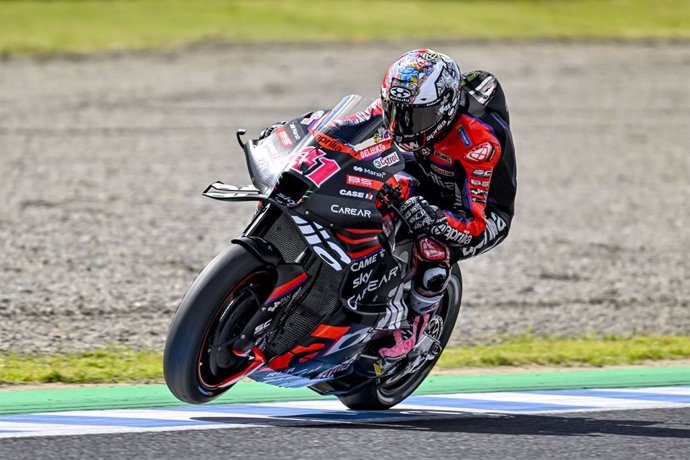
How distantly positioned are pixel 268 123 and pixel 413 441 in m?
11.4

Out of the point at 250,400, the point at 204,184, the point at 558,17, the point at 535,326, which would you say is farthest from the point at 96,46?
the point at 250,400

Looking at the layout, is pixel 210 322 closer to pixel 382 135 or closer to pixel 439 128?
pixel 382 135

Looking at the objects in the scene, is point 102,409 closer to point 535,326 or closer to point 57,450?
point 57,450

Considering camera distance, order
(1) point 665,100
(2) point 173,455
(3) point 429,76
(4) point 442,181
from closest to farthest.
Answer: (2) point 173,455 → (3) point 429,76 → (4) point 442,181 → (1) point 665,100

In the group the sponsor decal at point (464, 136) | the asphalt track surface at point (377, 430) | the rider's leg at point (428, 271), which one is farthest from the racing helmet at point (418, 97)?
the asphalt track surface at point (377, 430)

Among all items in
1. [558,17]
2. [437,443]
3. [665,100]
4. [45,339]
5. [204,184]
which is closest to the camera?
[437,443]

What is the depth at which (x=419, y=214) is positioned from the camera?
5738mm

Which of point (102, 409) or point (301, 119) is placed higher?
point (301, 119)

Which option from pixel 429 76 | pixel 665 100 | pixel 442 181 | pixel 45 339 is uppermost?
pixel 665 100

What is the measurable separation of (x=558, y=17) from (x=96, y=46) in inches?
446

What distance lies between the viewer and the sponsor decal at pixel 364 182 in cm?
546

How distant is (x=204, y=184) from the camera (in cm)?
1324

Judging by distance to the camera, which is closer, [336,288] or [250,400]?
[336,288]

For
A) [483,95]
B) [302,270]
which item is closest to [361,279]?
[302,270]
